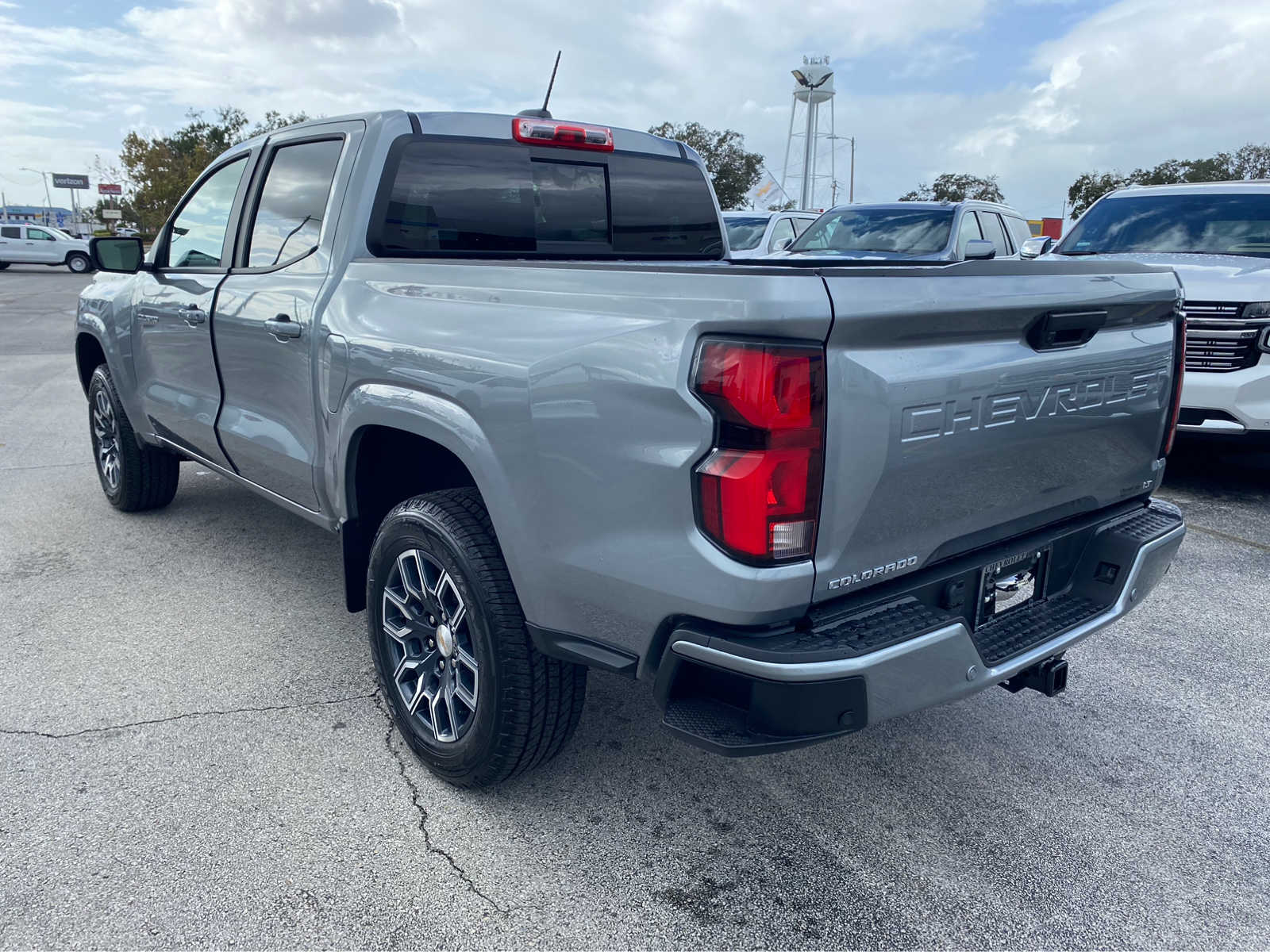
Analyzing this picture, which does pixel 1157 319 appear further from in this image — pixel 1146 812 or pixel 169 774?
pixel 169 774

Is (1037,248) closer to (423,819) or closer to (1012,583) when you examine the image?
(1012,583)

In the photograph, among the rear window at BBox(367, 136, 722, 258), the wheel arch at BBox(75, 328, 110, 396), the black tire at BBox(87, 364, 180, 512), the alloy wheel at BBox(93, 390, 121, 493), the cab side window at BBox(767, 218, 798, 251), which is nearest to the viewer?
the rear window at BBox(367, 136, 722, 258)

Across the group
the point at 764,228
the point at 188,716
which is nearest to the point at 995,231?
the point at 764,228

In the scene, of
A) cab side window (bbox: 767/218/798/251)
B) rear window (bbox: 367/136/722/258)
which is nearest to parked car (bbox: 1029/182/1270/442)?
rear window (bbox: 367/136/722/258)

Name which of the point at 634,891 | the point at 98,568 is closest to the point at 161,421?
the point at 98,568

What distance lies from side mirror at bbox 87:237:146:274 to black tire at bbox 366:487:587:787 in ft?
9.03

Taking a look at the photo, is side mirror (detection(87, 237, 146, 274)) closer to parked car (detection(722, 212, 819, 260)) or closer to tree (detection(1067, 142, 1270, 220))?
parked car (detection(722, 212, 819, 260))

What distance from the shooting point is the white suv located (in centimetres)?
577

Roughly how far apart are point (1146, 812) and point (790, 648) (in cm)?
152

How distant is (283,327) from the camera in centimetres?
334

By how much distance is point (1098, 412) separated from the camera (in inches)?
102

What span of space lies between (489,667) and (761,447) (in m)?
1.03

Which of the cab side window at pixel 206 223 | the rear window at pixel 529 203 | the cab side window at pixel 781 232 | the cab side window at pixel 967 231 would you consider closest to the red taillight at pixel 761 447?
the rear window at pixel 529 203

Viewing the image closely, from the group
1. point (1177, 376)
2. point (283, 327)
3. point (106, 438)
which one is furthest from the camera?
point (106, 438)
